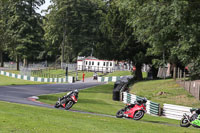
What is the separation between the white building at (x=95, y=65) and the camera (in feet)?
257

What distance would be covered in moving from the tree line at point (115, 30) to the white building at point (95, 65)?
7.31 m

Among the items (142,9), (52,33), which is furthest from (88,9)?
(142,9)

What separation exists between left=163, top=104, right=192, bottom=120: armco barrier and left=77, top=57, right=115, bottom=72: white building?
54.1 meters

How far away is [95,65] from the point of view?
81000 mm

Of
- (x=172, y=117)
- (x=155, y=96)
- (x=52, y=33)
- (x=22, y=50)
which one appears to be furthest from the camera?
(x=52, y=33)

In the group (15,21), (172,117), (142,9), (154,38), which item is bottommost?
(172,117)

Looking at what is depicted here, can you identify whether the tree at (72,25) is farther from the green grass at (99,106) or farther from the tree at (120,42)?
the green grass at (99,106)

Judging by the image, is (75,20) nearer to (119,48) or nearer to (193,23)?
(119,48)

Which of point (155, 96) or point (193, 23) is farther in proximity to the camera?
point (155, 96)

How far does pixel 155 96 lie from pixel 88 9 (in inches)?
2305

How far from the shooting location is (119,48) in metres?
45.4

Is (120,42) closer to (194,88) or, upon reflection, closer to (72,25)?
(194,88)

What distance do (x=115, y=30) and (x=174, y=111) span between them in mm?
25951

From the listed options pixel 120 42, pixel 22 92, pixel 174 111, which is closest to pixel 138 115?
pixel 174 111
